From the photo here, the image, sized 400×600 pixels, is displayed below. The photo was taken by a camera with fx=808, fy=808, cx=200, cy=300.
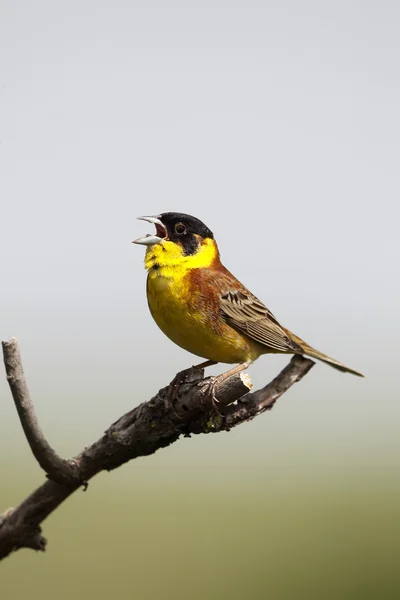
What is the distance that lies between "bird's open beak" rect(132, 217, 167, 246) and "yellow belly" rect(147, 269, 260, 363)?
225 millimetres

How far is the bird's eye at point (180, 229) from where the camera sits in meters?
6.09

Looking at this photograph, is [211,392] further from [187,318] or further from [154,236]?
[154,236]

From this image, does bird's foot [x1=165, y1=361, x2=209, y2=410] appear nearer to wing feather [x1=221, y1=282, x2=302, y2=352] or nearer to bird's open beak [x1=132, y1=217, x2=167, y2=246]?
wing feather [x1=221, y1=282, x2=302, y2=352]

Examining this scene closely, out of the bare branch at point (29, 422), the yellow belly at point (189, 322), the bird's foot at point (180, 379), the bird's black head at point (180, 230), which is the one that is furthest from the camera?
the bird's black head at point (180, 230)

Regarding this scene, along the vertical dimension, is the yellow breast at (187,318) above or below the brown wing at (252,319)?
below

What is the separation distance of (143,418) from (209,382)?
459 millimetres

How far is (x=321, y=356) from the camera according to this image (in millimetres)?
5965

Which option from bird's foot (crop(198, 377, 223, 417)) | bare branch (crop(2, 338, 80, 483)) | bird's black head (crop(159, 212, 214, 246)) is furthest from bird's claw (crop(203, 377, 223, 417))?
bird's black head (crop(159, 212, 214, 246))

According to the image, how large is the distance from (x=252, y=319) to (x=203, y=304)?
0.48 meters

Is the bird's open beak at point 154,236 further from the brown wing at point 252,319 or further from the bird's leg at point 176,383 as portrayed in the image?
the bird's leg at point 176,383

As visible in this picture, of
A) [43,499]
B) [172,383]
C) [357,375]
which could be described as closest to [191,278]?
[172,383]

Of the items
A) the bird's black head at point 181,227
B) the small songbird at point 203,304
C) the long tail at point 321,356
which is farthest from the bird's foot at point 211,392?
the bird's black head at point 181,227

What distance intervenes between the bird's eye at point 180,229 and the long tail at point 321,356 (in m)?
1.19

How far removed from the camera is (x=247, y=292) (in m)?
6.35
